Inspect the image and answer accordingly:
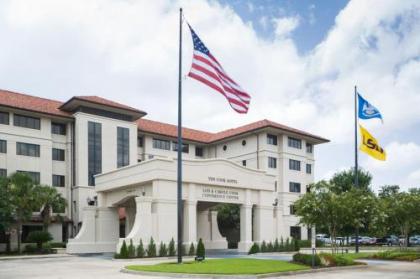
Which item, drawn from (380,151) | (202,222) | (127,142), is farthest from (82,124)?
(380,151)

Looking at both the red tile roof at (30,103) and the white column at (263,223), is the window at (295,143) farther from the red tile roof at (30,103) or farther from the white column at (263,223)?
the red tile roof at (30,103)

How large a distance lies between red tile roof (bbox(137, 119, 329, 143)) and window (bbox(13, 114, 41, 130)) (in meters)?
12.4

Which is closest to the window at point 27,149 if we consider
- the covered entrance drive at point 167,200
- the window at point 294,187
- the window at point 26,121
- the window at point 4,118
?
the window at point 26,121

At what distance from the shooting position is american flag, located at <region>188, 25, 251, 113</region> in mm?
27531

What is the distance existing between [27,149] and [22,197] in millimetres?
9258

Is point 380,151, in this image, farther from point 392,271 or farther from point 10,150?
point 10,150

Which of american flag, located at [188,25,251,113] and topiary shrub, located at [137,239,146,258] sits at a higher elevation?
american flag, located at [188,25,251,113]

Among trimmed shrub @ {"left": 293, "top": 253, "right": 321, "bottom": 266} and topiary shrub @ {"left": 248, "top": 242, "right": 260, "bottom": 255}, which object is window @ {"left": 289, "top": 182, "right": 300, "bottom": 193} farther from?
trimmed shrub @ {"left": 293, "top": 253, "right": 321, "bottom": 266}

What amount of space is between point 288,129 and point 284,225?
63.8 ft

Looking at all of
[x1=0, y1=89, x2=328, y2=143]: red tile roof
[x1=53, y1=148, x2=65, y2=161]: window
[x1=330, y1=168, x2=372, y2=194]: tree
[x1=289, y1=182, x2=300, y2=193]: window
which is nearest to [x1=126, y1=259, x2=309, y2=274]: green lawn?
[x1=0, y1=89, x2=328, y2=143]: red tile roof

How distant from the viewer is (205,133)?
73438mm

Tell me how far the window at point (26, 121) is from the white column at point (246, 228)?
923 inches

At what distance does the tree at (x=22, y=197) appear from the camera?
44.4 metres

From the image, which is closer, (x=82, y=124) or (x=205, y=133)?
(x=82, y=124)
